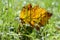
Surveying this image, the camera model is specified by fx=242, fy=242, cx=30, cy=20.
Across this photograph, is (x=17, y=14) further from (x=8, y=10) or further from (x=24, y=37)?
(x=24, y=37)

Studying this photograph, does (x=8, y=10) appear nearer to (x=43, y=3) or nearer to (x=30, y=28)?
(x=30, y=28)

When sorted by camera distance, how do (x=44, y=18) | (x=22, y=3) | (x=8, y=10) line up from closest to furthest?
(x=44, y=18) → (x=8, y=10) → (x=22, y=3)

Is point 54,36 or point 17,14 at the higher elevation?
point 17,14

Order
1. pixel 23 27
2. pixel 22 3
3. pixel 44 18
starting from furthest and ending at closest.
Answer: pixel 22 3 → pixel 23 27 → pixel 44 18

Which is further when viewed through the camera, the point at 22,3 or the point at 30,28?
the point at 22,3

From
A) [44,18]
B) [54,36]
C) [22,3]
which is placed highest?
[22,3]

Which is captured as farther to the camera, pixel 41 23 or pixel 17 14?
pixel 17 14

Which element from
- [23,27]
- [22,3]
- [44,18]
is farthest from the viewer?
[22,3]

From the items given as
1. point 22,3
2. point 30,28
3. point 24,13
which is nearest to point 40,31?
point 30,28

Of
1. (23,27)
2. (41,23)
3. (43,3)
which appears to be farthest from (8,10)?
(43,3)
